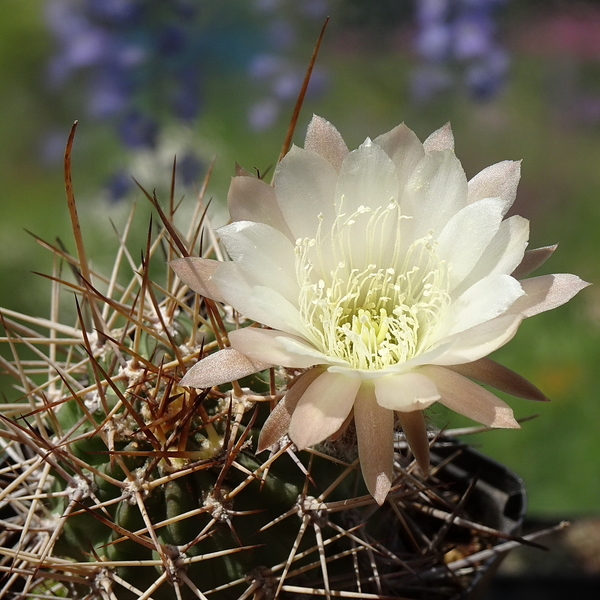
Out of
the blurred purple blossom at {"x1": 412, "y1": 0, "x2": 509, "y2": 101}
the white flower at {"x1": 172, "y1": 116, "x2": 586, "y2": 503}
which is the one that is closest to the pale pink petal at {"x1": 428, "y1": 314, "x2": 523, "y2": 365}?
the white flower at {"x1": 172, "y1": 116, "x2": 586, "y2": 503}

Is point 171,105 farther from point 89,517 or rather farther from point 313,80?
point 89,517

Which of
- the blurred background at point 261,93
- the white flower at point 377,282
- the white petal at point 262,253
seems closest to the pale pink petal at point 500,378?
the white flower at point 377,282

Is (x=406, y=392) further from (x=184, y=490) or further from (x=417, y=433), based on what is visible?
(x=184, y=490)

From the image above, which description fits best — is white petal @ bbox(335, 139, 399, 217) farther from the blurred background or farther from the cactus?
the blurred background

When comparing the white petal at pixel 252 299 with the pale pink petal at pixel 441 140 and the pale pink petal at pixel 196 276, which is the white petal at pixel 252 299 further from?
the pale pink petal at pixel 441 140

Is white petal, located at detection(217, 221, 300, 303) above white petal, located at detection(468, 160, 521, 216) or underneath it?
underneath

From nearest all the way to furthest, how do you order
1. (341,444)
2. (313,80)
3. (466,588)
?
1. (341,444)
2. (466,588)
3. (313,80)

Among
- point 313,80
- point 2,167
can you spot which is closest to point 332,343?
point 313,80

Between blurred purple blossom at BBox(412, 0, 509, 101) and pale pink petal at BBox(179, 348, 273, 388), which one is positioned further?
blurred purple blossom at BBox(412, 0, 509, 101)
